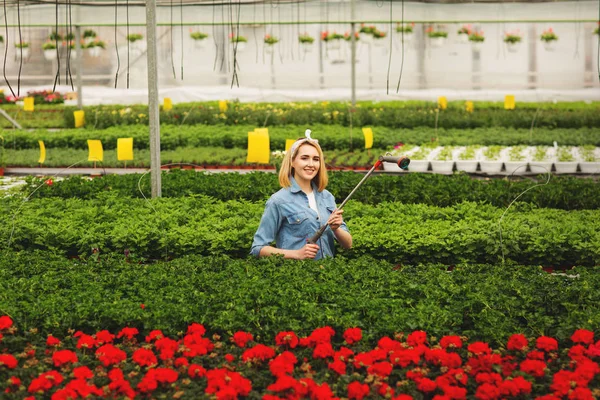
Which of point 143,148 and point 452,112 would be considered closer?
point 143,148

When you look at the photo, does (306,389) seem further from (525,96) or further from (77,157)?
(525,96)

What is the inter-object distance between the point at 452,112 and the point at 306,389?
15.1 meters

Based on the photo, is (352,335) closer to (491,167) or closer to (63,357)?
(63,357)

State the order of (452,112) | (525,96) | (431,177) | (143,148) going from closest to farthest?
(431,177) → (143,148) → (452,112) → (525,96)

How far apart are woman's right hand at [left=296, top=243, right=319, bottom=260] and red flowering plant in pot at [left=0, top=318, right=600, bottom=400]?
1.01 meters

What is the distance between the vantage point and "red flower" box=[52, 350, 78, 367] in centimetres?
460

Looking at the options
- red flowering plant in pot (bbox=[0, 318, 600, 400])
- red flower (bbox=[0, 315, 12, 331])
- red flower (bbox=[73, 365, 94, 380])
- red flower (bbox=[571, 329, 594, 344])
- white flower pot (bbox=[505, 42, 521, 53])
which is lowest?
red flowering plant in pot (bbox=[0, 318, 600, 400])

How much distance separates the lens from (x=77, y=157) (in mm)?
14875

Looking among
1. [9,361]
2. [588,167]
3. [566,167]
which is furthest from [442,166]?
[9,361]

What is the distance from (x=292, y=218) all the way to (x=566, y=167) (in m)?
8.35

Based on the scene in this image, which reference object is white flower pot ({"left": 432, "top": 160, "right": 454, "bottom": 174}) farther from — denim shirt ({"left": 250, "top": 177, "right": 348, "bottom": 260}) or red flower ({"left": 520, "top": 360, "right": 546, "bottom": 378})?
red flower ({"left": 520, "top": 360, "right": 546, "bottom": 378})

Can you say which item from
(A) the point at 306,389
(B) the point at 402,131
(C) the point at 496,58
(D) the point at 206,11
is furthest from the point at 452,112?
(A) the point at 306,389

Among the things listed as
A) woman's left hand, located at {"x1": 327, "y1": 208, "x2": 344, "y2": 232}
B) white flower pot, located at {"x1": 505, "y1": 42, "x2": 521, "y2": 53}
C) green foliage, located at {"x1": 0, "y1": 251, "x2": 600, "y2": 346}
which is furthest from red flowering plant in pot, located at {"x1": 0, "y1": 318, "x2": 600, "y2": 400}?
white flower pot, located at {"x1": 505, "y1": 42, "x2": 521, "y2": 53}

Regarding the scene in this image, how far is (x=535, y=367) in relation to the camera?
445 cm
